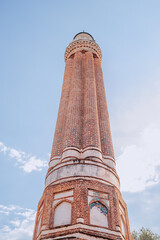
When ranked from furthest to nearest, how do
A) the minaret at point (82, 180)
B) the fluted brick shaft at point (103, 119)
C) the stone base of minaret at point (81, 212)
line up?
the fluted brick shaft at point (103, 119) → the minaret at point (82, 180) → the stone base of minaret at point (81, 212)

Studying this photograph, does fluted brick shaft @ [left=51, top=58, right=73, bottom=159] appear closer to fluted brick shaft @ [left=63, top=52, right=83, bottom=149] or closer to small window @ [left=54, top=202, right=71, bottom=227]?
fluted brick shaft @ [left=63, top=52, right=83, bottom=149]

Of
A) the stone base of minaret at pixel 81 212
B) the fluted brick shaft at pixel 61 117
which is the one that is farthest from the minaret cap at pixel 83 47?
the stone base of minaret at pixel 81 212

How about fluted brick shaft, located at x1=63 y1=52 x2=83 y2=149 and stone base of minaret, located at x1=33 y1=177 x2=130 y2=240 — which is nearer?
stone base of minaret, located at x1=33 y1=177 x2=130 y2=240

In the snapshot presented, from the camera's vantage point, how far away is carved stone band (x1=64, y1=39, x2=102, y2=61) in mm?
18184

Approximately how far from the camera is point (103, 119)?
41.9 ft

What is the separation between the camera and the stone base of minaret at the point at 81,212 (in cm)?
759

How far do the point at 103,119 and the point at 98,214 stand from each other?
5652mm

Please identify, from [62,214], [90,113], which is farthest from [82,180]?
[90,113]

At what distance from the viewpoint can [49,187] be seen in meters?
9.15

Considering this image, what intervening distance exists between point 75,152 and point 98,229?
3.52 metres

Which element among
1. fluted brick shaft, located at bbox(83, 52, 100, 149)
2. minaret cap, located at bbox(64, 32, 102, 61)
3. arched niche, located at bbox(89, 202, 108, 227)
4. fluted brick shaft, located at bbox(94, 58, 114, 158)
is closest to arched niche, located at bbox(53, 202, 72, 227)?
arched niche, located at bbox(89, 202, 108, 227)

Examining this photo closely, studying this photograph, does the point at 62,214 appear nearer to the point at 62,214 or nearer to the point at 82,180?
the point at 62,214

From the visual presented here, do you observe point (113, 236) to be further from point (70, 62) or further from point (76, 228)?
point (70, 62)

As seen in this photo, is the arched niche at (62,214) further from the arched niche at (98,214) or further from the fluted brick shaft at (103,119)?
the fluted brick shaft at (103,119)
